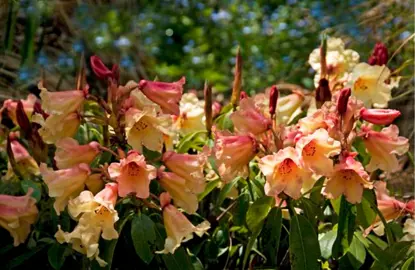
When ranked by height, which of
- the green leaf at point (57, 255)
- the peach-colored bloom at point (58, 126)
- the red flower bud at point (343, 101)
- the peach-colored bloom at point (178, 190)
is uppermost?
the red flower bud at point (343, 101)

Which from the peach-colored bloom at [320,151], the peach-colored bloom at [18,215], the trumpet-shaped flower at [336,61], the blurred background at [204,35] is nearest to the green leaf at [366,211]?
the peach-colored bloom at [320,151]

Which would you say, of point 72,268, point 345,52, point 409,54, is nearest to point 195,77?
point 409,54

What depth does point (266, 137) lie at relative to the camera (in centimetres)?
150

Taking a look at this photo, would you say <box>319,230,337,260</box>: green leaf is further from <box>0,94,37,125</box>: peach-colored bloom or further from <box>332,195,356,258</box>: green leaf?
<box>0,94,37,125</box>: peach-colored bloom

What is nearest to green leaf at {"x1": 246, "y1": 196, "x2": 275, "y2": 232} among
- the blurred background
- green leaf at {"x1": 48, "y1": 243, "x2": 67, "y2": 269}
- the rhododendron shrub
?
the rhododendron shrub

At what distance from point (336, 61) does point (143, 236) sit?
0.69 metres

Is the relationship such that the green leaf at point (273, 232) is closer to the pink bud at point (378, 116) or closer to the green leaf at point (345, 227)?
the green leaf at point (345, 227)

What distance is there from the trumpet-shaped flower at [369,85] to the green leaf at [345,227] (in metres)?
0.40

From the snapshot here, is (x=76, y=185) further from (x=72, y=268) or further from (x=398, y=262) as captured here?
(x=398, y=262)

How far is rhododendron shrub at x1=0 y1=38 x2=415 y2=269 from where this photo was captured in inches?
54.5

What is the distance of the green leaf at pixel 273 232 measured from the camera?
1444 millimetres

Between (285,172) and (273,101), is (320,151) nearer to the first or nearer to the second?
(285,172)

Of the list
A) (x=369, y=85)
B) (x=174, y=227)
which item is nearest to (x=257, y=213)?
(x=174, y=227)

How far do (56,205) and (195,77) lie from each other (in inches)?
138
